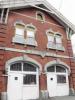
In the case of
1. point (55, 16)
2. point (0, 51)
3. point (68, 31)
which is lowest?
point (0, 51)

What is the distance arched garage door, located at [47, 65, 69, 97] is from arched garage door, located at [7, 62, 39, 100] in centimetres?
135

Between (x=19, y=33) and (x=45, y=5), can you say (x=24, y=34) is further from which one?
(x=45, y=5)

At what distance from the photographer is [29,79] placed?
14.4m

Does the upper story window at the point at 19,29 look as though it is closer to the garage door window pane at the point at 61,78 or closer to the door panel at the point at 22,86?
the door panel at the point at 22,86

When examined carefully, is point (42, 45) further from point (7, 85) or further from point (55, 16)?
point (7, 85)

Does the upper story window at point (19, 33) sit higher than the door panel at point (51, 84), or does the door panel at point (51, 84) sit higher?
the upper story window at point (19, 33)

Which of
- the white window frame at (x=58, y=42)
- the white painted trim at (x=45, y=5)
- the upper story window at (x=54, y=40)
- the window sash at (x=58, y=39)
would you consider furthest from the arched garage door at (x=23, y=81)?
the white painted trim at (x=45, y=5)

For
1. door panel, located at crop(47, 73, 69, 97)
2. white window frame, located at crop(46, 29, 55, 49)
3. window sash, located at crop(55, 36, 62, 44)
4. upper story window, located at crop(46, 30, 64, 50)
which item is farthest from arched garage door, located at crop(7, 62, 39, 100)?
window sash, located at crop(55, 36, 62, 44)

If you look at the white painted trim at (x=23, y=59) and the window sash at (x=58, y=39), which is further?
the window sash at (x=58, y=39)

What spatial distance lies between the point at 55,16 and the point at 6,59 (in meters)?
7.16

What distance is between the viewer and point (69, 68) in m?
16.7

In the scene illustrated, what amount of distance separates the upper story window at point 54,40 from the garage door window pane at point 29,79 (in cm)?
343

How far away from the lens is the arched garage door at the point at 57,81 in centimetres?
1526

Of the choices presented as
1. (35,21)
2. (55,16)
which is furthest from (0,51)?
(55,16)
